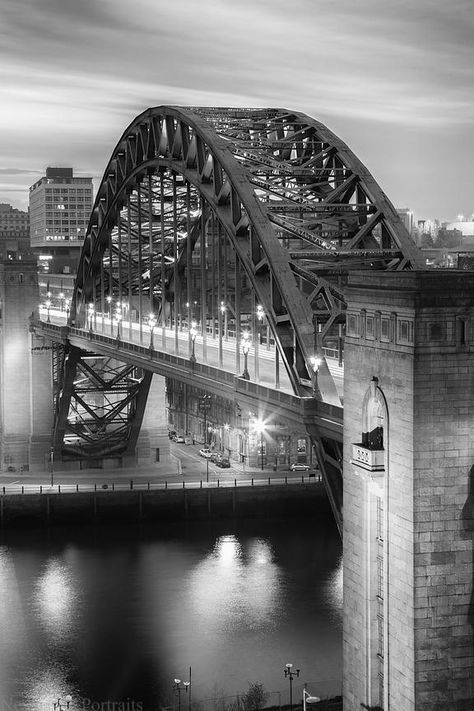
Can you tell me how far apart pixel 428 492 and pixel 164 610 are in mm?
32102

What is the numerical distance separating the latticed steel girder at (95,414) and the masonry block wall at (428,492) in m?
62.7

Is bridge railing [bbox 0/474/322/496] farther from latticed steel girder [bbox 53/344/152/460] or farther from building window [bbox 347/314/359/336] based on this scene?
building window [bbox 347/314/359/336]

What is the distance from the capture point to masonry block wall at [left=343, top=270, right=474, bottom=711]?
1187 inches

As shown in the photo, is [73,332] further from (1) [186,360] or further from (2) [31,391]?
(1) [186,360]

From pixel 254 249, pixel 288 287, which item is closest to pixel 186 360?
pixel 254 249

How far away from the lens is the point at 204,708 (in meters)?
46.7

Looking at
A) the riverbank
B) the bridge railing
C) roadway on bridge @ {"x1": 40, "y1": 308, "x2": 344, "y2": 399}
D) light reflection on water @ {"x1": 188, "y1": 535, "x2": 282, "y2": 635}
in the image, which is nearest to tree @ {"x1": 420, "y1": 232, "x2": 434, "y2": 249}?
roadway on bridge @ {"x1": 40, "y1": 308, "x2": 344, "y2": 399}

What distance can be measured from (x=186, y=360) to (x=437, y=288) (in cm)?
3495

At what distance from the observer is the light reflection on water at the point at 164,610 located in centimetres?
5071

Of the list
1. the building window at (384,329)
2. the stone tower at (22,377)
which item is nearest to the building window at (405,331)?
the building window at (384,329)

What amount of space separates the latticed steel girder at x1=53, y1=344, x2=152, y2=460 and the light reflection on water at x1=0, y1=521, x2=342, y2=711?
1527 centimetres

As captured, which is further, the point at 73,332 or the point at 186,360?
the point at 73,332

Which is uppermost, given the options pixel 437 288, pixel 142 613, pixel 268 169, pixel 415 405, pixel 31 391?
pixel 268 169

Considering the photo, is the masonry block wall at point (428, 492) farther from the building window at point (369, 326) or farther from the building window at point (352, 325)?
the building window at point (352, 325)
